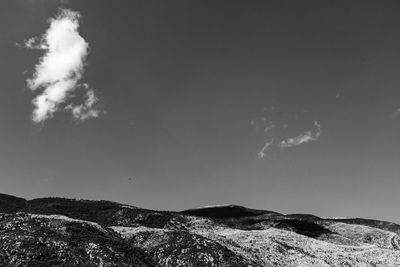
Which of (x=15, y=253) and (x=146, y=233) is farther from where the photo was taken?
(x=146, y=233)

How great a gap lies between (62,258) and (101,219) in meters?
43.3

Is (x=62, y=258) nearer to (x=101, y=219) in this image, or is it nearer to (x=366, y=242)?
(x=101, y=219)

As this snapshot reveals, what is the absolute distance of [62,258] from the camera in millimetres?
54562

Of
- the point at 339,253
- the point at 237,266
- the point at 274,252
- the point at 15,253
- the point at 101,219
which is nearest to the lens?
the point at 15,253

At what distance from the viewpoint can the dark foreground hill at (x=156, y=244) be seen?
56.2m

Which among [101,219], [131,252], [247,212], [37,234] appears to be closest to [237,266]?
[131,252]

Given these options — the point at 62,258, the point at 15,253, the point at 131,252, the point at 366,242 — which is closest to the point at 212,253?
the point at 131,252

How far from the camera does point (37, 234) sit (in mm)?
59875

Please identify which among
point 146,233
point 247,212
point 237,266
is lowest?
point 237,266

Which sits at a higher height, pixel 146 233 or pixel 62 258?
pixel 146 233

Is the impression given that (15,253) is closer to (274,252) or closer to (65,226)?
(65,226)

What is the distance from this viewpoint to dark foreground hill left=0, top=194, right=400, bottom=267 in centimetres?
5616

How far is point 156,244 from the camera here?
6619 centimetres

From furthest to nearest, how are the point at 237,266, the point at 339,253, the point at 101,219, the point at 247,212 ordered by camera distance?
the point at 247,212
the point at 101,219
the point at 339,253
the point at 237,266
